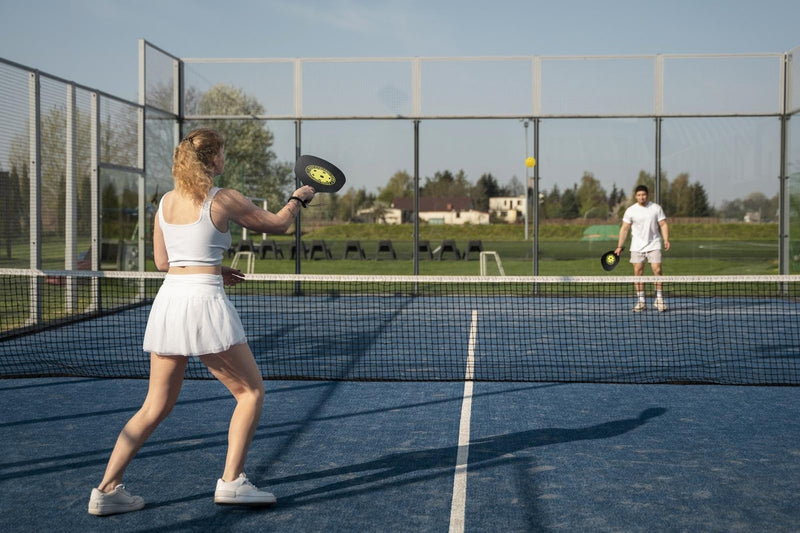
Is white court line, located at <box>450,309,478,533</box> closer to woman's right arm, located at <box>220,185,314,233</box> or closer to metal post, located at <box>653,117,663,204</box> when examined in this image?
woman's right arm, located at <box>220,185,314,233</box>

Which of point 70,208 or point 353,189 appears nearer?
point 70,208

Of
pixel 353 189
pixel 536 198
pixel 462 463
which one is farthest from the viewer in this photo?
pixel 353 189

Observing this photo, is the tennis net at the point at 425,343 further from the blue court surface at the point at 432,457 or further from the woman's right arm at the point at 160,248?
the woman's right arm at the point at 160,248

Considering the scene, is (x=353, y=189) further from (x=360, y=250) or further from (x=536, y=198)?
(x=536, y=198)

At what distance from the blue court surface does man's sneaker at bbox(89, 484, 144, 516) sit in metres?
0.04

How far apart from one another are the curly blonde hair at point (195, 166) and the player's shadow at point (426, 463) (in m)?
1.59

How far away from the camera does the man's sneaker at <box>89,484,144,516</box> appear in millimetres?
3914

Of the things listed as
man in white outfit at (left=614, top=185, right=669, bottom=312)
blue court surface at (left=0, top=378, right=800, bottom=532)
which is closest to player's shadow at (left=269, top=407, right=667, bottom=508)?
blue court surface at (left=0, top=378, right=800, bottom=532)

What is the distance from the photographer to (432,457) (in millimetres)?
4977

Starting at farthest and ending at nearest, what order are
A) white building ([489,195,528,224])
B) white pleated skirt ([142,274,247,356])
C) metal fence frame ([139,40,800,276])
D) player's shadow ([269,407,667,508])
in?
white building ([489,195,528,224])
metal fence frame ([139,40,800,276])
player's shadow ([269,407,667,508])
white pleated skirt ([142,274,247,356])

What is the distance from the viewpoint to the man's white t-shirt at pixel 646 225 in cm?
1244

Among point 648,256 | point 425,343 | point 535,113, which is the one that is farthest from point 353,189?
point 425,343

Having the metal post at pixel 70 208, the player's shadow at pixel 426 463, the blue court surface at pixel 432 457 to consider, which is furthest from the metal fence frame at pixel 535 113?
the player's shadow at pixel 426 463

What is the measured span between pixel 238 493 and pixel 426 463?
4.11 ft
